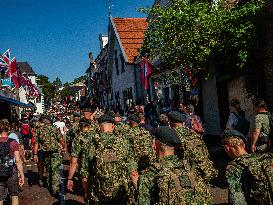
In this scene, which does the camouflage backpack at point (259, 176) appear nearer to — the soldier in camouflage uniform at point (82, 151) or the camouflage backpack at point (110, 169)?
the camouflage backpack at point (110, 169)

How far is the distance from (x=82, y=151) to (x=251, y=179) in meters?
3.38

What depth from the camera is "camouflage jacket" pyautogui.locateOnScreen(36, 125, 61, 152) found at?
8.85 meters

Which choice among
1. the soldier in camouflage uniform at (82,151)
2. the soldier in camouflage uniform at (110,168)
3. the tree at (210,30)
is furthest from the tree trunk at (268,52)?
the soldier in camouflage uniform at (110,168)

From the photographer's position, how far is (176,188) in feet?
10.2

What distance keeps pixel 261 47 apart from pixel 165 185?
350 inches

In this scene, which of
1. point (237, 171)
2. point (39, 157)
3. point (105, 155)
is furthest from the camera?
point (39, 157)

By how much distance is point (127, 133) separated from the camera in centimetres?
652

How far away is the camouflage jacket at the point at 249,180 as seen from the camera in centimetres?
318

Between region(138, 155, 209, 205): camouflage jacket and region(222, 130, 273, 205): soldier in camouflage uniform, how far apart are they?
0.98 feet

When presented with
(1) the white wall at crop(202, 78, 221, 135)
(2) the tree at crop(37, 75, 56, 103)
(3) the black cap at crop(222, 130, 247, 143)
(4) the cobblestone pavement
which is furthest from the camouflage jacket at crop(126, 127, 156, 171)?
(2) the tree at crop(37, 75, 56, 103)

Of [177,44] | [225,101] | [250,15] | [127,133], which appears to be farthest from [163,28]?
[127,133]

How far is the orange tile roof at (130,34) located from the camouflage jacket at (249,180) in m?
21.8

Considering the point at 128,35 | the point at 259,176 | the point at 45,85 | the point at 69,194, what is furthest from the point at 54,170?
the point at 45,85

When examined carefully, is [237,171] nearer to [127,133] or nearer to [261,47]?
[127,133]
